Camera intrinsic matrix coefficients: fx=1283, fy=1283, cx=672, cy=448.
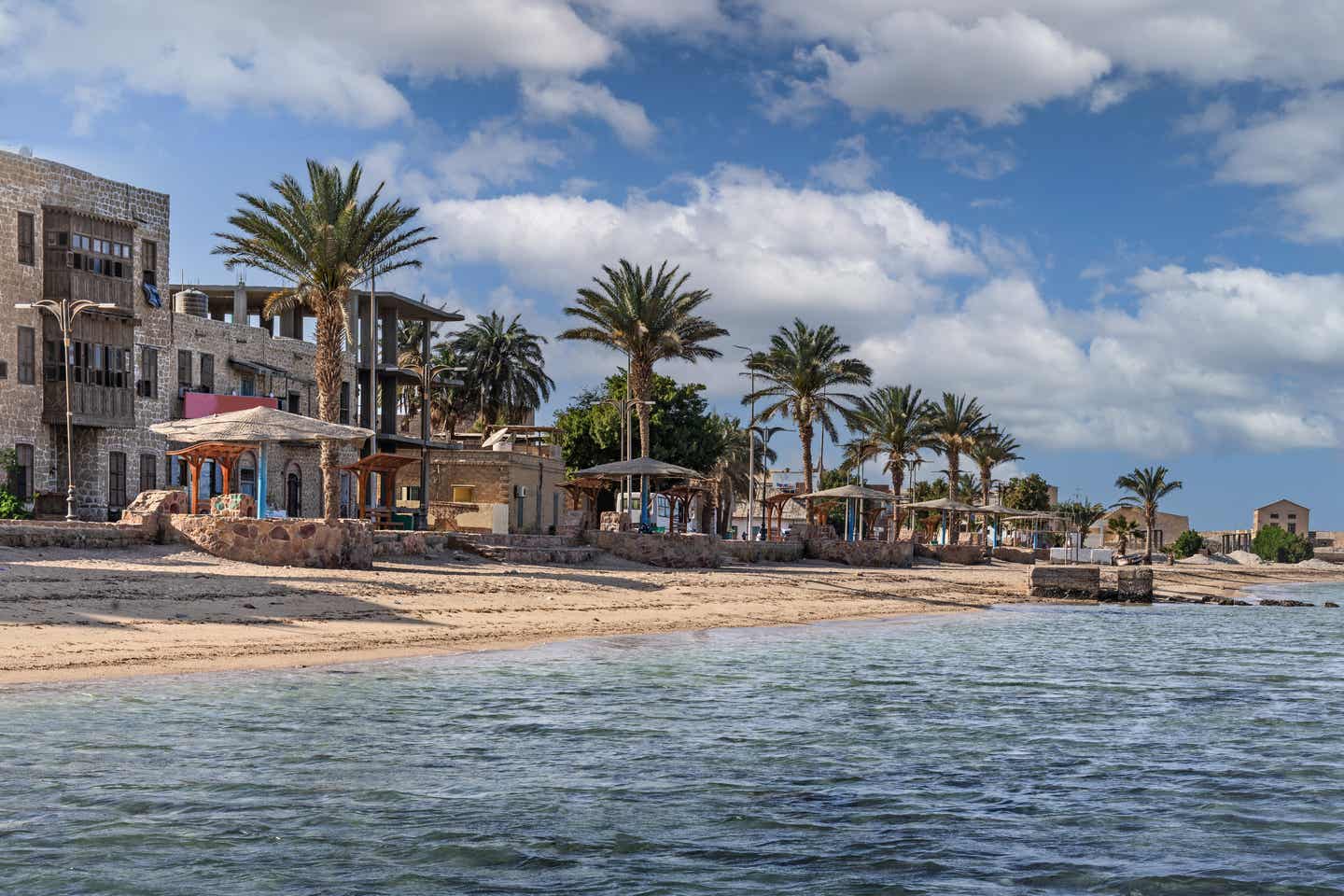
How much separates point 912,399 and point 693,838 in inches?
2481

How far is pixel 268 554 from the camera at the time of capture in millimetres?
25969

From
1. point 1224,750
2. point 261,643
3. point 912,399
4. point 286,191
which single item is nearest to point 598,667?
point 261,643

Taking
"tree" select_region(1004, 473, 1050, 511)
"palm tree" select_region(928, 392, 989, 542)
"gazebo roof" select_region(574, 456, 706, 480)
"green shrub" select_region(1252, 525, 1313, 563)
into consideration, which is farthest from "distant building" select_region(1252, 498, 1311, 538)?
"gazebo roof" select_region(574, 456, 706, 480)

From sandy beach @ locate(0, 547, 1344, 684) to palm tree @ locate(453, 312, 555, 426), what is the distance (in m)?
42.5

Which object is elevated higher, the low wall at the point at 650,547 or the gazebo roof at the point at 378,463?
the gazebo roof at the point at 378,463

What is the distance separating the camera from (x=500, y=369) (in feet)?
252

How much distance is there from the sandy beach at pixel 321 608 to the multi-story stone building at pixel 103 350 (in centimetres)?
1611

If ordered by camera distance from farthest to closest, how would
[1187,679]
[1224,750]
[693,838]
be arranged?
[1187,679]
[1224,750]
[693,838]

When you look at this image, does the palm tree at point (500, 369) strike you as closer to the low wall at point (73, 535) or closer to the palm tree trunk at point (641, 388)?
the palm tree trunk at point (641, 388)

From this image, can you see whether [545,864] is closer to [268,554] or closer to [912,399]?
[268,554]

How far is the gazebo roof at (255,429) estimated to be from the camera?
87.9ft

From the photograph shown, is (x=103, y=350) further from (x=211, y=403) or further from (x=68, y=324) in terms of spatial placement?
(x=68, y=324)

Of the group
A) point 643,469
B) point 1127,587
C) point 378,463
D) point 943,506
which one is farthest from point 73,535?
point 943,506

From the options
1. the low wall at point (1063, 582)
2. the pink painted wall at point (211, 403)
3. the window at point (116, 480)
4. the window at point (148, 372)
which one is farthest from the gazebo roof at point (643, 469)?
the window at point (148, 372)
